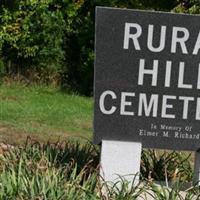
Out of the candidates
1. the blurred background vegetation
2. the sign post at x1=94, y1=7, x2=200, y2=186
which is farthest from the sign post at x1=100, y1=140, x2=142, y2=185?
the blurred background vegetation

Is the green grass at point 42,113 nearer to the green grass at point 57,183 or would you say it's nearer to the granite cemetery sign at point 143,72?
the green grass at point 57,183

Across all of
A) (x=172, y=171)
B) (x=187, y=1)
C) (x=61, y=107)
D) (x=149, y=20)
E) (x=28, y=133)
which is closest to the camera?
(x=149, y=20)

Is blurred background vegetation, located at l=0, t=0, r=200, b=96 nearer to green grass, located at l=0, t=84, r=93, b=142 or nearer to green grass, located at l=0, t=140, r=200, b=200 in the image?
green grass, located at l=0, t=84, r=93, b=142

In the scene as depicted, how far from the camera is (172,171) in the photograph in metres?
6.91

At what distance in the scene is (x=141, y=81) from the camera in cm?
600

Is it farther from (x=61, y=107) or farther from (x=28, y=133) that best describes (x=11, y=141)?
(x=61, y=107)

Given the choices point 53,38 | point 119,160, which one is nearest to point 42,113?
point 53,38

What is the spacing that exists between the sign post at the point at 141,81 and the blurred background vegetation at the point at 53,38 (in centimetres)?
908

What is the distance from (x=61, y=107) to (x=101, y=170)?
23.9 ft

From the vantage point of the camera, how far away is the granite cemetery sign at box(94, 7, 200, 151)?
595 cm

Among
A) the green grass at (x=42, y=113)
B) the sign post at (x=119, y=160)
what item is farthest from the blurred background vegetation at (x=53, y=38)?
the sign post at (x=119, y=160)

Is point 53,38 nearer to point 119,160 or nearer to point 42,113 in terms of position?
point 42,113

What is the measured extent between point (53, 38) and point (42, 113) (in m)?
3.57

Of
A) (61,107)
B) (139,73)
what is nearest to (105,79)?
(139,73)
